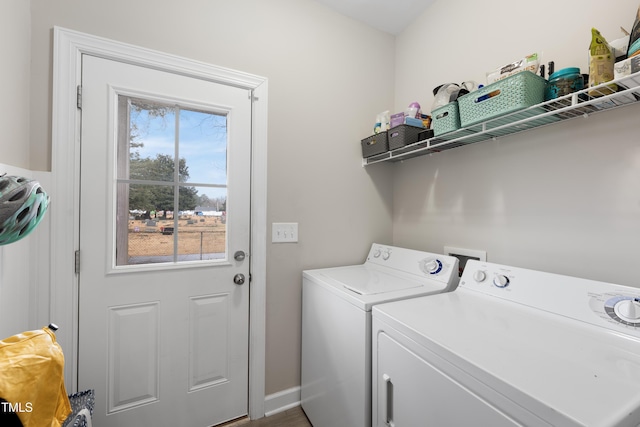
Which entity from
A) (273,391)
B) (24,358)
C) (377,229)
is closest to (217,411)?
(273,391)

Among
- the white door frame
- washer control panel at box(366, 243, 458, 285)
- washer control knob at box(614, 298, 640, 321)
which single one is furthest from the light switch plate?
washer control knob at box(614, 298, 640, 321)

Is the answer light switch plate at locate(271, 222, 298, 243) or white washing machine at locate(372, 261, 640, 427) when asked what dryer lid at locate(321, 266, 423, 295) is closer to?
white washing machine at locate(372, 261, 640, 427)

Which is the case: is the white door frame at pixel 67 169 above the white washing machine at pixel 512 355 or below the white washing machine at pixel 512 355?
above

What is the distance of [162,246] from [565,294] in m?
1.83

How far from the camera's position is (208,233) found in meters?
1.57

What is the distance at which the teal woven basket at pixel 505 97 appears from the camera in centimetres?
105

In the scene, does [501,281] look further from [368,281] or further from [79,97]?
[79,97]

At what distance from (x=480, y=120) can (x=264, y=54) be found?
1.31 m

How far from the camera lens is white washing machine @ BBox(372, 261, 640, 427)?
600 millimetres

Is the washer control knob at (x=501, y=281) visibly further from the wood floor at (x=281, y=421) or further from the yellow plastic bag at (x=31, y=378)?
the yellow plastic bag at (x=31, y=378)

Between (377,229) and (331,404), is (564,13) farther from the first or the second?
(331,404)

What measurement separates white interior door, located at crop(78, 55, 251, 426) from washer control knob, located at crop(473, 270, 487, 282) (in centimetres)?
124

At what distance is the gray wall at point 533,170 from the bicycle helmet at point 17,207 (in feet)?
6.27

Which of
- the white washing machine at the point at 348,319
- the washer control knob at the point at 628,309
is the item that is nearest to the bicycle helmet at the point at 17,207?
the white washing machine at the point at 348,319
